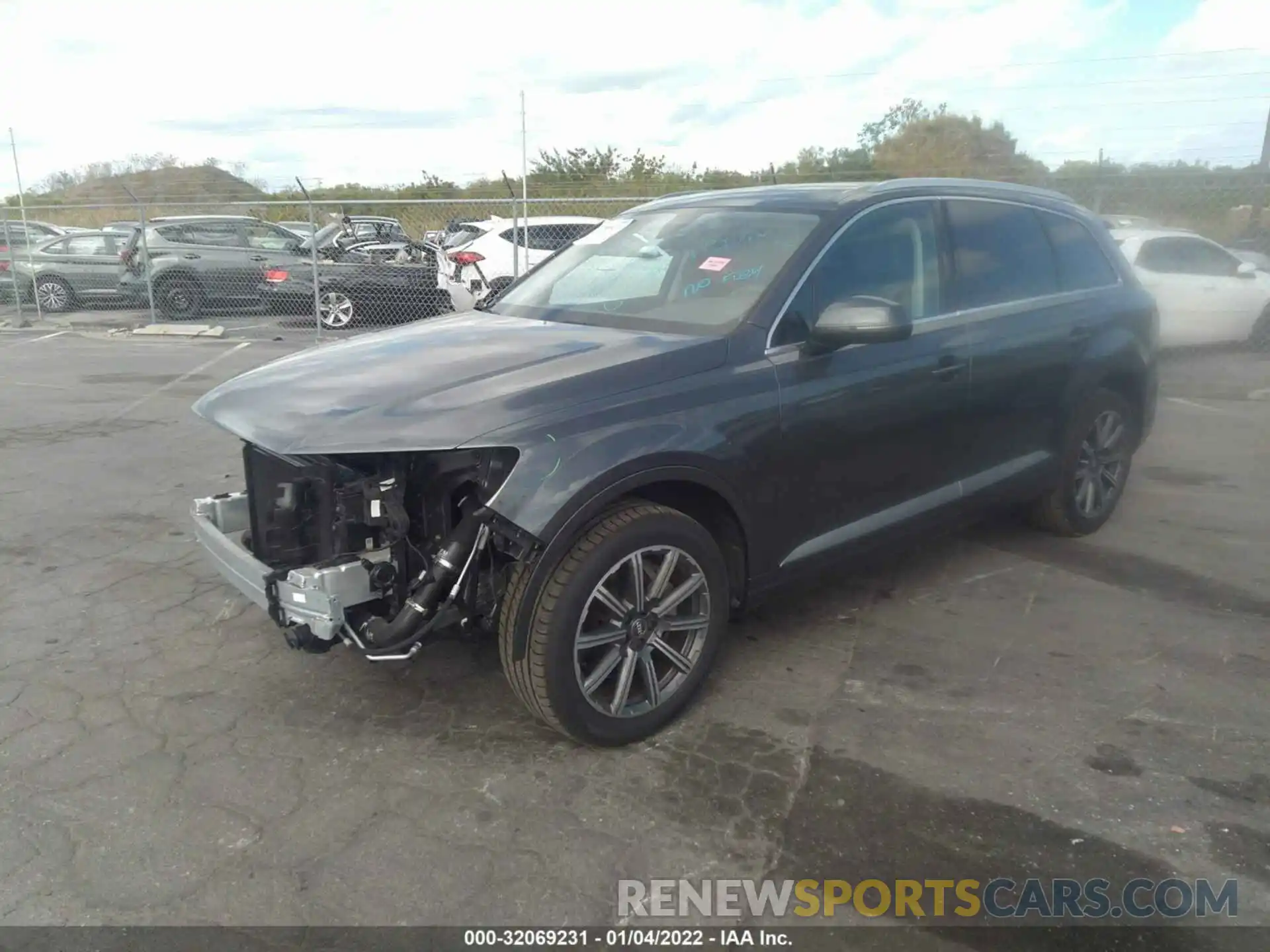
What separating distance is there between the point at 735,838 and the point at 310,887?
1209mm

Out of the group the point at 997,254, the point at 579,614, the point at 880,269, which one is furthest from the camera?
the point at 997,254

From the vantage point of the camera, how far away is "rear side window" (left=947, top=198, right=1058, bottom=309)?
4.47 meters

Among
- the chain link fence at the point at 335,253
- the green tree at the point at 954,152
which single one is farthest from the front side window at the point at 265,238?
the green tree at the point at 954,152

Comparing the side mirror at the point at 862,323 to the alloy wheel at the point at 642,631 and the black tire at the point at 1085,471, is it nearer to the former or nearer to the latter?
the alloy wheel at the point at 642,631

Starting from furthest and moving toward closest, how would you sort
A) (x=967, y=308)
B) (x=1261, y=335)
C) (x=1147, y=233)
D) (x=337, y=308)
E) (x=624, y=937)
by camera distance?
(x=337, y=308), (x=1261, y=335), (x=1147, y=233), (x=967, y=308), (x=624, y=937)

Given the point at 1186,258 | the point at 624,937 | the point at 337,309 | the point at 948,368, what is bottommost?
the point at 624,937

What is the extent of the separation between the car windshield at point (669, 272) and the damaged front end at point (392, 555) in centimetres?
109

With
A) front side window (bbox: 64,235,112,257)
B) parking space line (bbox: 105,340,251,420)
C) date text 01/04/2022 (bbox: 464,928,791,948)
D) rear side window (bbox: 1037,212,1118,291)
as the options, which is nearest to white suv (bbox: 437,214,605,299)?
parking space line (bbox: 105,340,251,420)

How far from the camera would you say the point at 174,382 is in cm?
1016

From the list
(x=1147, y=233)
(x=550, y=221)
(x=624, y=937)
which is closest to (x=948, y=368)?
(x=624, y=937)

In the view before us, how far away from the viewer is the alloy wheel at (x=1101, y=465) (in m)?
5.30

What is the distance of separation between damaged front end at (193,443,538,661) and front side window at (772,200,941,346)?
130 centimetres

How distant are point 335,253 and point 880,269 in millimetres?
12350

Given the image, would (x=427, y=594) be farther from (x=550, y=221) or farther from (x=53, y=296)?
(x=53, y=296)
